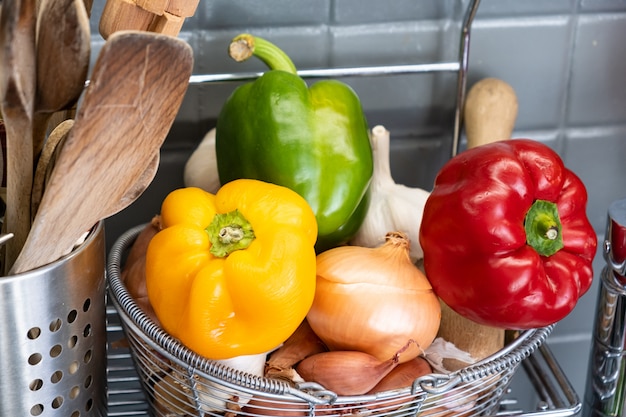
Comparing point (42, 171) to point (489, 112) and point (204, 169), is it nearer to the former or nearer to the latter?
point (204, 169)

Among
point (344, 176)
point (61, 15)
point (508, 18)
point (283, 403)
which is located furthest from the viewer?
A: point (508, 18)

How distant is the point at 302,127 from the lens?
0.62 meters

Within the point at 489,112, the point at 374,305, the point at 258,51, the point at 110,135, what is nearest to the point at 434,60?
the point at 489,112

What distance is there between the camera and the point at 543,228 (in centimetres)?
57

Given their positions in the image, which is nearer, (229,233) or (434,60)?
(229,233)

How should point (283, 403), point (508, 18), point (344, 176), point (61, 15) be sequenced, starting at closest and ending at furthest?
point (61, 15) < point (283, 403) < point (344, 176) < point (508, 18)

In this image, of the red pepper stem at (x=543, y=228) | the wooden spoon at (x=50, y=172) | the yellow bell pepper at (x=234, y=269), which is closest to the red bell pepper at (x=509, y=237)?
the red pepper stem at (x=543, y=228)

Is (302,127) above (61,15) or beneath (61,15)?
beneath

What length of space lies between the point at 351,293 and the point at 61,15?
0.28 metres

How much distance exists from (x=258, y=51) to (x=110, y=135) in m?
0.26

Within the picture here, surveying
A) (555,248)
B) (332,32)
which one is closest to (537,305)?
(555,248)

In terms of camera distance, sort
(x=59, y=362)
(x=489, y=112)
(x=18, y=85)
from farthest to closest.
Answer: (x=489, y=112), (x=59, y=362), (x=18, y=85)

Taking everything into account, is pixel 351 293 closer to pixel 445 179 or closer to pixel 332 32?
pixel 445 179

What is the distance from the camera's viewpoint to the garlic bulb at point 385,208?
664 millimetres
